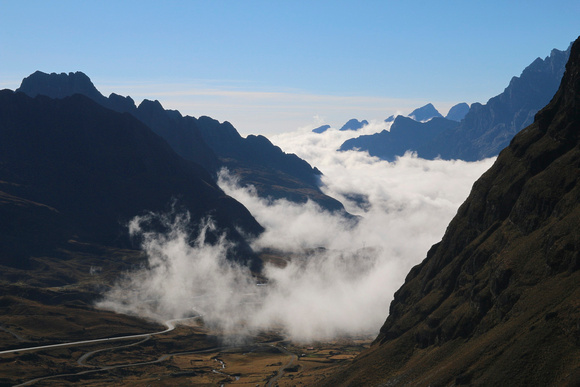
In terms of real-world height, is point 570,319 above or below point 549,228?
below

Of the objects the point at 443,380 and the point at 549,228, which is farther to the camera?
the point at 549,228

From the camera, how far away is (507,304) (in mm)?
188875

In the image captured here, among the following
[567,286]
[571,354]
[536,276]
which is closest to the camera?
[571,354]

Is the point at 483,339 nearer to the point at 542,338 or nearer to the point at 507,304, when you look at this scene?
the point at 507,304

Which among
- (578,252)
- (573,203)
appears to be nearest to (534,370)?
(578,252)

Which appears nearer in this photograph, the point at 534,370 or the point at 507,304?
the point at 534,370

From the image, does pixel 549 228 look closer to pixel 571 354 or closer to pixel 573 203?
pixel 573 203

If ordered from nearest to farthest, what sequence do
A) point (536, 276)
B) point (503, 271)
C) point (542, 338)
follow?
1. point (542, 338)
2. point (536, 276)
3. point (503, 271)

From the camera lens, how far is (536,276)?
185 m

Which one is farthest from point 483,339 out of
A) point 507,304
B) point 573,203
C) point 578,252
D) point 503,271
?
point 573,203

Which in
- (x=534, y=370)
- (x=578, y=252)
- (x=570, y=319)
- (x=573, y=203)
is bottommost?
(x=534, y=370)

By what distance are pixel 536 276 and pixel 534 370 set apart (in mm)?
48013

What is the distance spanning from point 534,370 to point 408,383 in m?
60.2

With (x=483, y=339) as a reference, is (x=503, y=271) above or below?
above
